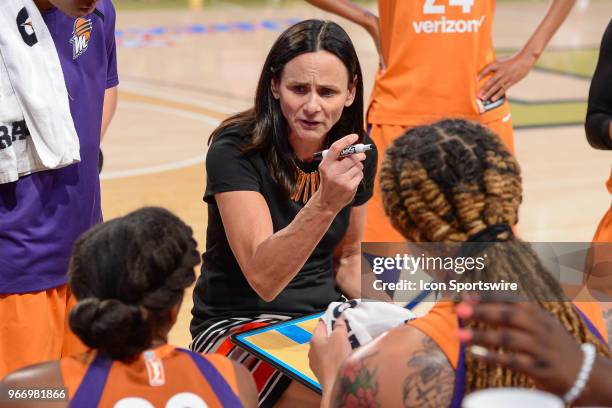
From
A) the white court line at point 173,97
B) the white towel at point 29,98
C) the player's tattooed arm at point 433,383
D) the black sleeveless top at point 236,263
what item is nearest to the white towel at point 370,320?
the player's tattooed arm at point 433,383

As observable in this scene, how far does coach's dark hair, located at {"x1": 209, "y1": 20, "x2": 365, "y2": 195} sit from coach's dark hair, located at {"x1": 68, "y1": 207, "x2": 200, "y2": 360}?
3.64ft

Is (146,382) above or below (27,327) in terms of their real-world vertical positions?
above

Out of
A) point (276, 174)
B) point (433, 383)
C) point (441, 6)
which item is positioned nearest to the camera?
point (433, 383)

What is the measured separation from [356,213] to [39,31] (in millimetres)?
1242

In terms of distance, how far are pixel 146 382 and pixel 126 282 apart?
0.21 meters

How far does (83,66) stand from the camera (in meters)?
3.15

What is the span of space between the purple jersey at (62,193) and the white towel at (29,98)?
0.06 metres

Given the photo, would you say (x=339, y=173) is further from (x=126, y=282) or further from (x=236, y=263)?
(x=126, y=282)

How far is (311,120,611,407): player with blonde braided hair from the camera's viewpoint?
204 cm

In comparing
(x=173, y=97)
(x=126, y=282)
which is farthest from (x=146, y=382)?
(x=173, y=97)

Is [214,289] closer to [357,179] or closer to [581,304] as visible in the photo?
[357,179]

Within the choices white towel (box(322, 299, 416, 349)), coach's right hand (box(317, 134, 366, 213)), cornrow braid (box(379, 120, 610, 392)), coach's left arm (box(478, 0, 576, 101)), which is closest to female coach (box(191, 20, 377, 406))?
coach's right hand (box(317, 134, 366, 213))

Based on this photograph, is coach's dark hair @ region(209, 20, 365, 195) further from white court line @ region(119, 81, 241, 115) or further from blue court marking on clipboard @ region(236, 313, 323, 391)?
white court line @ region(119, 81, 241, 115)

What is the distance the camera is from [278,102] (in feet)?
11.3
